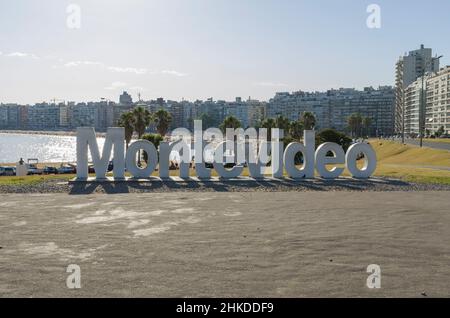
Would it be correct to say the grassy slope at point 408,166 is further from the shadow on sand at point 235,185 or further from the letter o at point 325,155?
the letter o at point 325,155

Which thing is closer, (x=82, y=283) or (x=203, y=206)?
(x=82, y=283)

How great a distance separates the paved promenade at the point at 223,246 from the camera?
1177 cm

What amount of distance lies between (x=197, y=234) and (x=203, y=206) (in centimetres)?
670

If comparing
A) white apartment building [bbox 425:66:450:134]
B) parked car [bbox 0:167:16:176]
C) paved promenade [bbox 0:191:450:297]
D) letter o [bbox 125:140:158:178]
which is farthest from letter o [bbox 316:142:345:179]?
white apartment building [bbox 425:66:450:134]

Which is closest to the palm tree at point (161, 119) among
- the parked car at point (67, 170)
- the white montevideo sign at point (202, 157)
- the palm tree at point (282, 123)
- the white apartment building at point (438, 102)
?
the parked car at point (67, 170)

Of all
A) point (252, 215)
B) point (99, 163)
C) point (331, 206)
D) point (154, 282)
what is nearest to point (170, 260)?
point (154, 282)

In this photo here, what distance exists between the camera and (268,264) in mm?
13727

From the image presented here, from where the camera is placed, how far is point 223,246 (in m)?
15.9

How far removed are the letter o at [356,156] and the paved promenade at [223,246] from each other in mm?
9242

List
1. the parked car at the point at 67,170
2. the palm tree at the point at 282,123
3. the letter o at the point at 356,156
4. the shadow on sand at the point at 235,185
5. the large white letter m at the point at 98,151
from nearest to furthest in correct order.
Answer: the shadow on sand at the point at 235,185 < the large white letter m at the point at 98,151 < the letter o at the point at 356,156 < the parked car at the point at 67,170 < the palm tree at the point at 282,123

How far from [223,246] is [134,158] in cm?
1930

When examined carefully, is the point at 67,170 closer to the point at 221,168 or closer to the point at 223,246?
the point at 221,168

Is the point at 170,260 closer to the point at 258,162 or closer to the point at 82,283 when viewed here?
the point at 82,283

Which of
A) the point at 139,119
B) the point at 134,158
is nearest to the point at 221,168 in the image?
the point at 134,158
